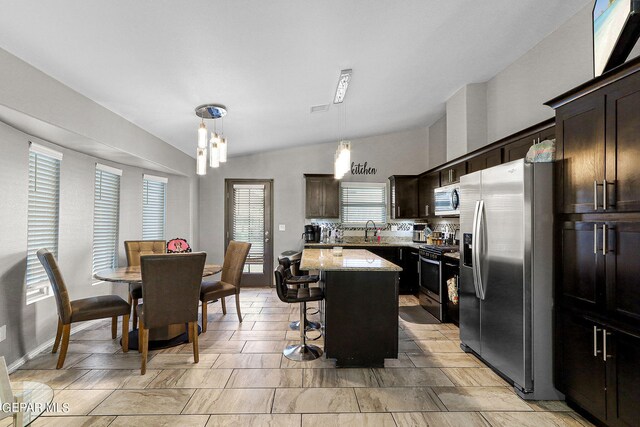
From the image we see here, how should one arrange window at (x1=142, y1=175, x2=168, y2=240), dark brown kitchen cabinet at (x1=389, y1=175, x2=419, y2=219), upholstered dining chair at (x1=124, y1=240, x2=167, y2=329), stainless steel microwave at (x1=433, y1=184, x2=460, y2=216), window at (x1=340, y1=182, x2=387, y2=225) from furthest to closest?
window at (x1=340, y1=182, x2=387, y2=225) < dark brown kitchen cabinet at (x1=389, y1=175, x2=419, y2=219) < window at (x1=142, y1=175, x2=168, y2=240) < stainless steel microwave at (x1=433, y1=184, x2=460, y2=216) < upholstered dining chair at (x1=124, y1=240, x2=167, y2=329)

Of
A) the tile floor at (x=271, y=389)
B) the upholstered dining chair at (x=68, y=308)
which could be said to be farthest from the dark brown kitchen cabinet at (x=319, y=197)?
the upholstered dining chair at (x=68, y=308)

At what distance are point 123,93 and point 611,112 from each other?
12.1 ft

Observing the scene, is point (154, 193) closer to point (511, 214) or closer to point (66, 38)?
point (66, 38)

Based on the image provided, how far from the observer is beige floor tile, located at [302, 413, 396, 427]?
204 centimetres

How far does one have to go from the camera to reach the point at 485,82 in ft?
14.3

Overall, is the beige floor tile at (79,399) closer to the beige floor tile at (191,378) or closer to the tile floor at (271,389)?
the tile floor at (271,389)

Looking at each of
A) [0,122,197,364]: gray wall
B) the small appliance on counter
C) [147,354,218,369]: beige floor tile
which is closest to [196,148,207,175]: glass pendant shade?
[0,122,197,364]: gray wall

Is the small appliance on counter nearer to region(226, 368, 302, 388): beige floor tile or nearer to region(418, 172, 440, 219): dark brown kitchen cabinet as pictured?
region(418, 172, 440, 219): dark brown kitchen cabinet

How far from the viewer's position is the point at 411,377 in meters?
2.65

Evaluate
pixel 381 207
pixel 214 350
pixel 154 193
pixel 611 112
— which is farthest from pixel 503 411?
pixel 154 193

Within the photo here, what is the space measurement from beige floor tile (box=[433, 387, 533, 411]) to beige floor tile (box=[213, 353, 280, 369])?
4.54ft

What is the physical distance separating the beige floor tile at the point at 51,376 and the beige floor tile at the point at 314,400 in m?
1.69

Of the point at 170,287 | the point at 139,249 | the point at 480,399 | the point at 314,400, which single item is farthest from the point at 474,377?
the point at 139,249

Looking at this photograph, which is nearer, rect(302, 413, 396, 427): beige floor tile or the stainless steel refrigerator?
rect(302, 413, 396, 427): beige floor tile
